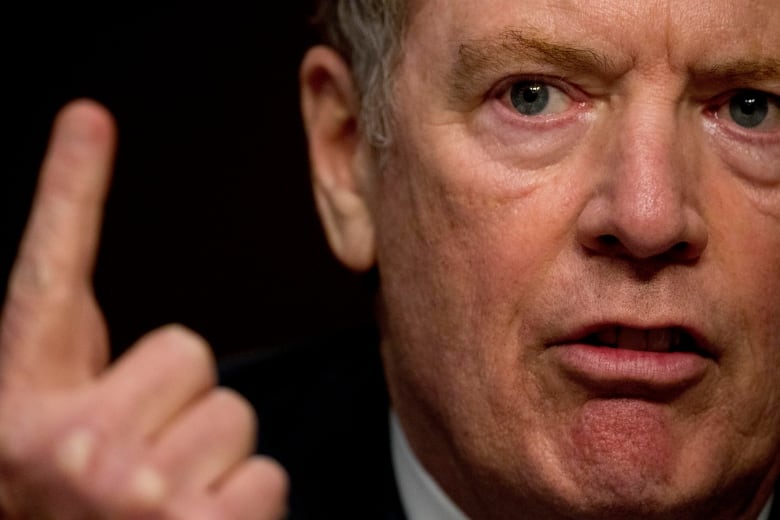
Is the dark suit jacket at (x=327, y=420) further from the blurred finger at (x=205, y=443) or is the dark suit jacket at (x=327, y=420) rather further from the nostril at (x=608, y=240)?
the blurred finger at (x=205, y=443)

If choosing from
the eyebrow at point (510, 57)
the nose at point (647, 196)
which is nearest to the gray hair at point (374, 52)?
the eyebrow at point (510, 57)

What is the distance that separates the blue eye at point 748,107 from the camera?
159cm

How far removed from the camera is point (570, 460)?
154 centimetres

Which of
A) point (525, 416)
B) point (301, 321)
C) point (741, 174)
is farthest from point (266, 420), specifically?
point (741, 174)

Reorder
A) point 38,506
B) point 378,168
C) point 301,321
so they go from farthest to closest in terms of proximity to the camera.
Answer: point 301,321 → point 378,168 → point 38,506

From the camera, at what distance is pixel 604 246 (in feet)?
4.93

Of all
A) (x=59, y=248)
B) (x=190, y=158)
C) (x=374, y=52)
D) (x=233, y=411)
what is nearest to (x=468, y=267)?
(x=374, y=52)

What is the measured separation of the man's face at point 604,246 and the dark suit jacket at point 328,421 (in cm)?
34

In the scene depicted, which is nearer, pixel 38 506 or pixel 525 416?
pixel 38 506

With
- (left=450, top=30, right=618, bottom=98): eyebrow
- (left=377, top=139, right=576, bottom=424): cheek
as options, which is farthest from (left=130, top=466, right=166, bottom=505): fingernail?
(left=450, top=30, right=618, bottom=98): eyebrow

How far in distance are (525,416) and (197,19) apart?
3.62ft

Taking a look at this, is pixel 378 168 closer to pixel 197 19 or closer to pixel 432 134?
pixel 432 134

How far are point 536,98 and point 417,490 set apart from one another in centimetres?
55

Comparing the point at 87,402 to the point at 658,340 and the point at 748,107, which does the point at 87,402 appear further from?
the point at 748,107
